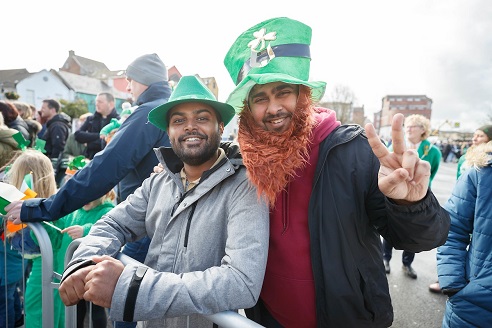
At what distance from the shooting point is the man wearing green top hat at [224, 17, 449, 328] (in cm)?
135

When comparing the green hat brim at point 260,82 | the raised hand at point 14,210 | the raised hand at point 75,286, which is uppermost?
the green hat brim at point 260,82

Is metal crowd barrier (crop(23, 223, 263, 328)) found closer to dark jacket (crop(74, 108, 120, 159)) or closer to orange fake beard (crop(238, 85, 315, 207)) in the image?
orange fake beard (crop(238, 85, 315, 207))

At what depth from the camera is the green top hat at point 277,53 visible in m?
1.51

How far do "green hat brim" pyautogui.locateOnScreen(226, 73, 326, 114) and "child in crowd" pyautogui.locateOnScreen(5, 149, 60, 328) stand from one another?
1.95m

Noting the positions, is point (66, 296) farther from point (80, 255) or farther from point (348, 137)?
point (348, 137)

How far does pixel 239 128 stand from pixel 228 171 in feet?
0.82

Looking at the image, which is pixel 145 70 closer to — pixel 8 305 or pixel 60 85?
pixel 8 305

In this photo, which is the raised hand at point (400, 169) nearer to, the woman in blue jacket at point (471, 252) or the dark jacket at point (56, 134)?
the woman in blue jacket at point (471, 252)

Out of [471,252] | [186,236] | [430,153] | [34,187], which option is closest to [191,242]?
[186,236]

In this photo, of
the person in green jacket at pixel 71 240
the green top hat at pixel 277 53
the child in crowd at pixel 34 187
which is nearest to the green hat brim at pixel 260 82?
the green top hat at pixel 277 53

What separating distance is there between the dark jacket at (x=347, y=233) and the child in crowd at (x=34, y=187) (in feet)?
7.02

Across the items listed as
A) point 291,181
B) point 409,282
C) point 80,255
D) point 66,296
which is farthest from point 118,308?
point 409,282

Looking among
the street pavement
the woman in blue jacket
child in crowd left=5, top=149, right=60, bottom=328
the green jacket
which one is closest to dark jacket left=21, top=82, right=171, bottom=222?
child in crowd left=5, top=149, right=60, bottom=328

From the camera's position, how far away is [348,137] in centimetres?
140
